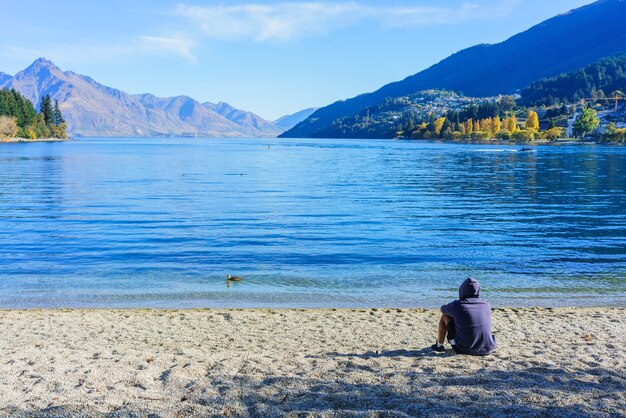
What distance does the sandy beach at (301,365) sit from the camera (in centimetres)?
822

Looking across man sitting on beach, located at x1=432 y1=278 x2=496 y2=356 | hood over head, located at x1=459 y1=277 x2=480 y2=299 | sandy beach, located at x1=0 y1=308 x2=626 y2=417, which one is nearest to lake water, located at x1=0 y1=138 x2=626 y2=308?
sandy beach, located at x1=0 y1=308 x2=626 y2=417

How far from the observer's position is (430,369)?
1014 cm

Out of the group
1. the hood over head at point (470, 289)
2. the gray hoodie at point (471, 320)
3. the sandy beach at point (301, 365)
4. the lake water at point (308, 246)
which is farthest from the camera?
the lake water at point (308, 246)

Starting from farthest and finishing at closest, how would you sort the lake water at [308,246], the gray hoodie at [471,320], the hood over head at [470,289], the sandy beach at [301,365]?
the lake water at [308,246] < the gray hoodie at [471,320] < the hood over head at [470,289] < the sandy beach at [301,365]

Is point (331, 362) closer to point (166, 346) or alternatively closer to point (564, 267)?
point (166, 346)

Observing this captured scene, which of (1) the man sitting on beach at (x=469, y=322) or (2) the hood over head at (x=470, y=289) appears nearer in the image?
(2) the hood over head at (x=470, y=289)

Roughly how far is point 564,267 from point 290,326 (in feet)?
42.0

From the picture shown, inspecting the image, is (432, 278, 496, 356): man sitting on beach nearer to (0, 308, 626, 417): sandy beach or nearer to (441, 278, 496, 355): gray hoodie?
(441, 278, 496, 355): gray hoodie

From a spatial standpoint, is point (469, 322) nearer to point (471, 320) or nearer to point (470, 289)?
point (471, 320)

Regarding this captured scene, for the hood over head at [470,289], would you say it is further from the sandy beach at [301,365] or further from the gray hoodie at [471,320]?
the sandy beach at [301,365]

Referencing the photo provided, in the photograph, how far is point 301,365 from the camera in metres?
10.6

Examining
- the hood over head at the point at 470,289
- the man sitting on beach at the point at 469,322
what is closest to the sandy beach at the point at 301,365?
the man sitting on beach at the point at 469,322

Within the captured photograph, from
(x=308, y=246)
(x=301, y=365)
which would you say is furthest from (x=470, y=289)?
(x=308, y=246)

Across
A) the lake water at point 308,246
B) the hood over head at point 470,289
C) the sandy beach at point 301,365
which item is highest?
the hood over head at point 470,289
